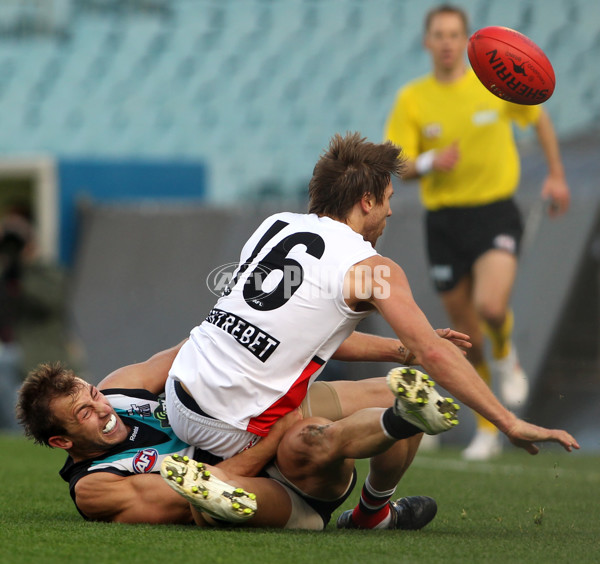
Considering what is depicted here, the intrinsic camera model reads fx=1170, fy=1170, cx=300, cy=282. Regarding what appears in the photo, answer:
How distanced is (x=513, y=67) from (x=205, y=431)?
2.26 m

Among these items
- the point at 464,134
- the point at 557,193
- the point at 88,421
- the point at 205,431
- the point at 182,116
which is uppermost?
the point at 464,134

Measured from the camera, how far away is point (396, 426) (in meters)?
3.35

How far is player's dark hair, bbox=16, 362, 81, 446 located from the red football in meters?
2.34

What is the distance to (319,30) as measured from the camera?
1400 centimetres

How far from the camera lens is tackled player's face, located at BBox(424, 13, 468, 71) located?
6754mm

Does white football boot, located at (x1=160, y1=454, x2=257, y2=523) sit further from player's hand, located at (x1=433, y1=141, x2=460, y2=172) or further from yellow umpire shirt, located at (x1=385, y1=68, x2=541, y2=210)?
yellow umpire shirt, located at (x1=385, y1=68, x2=541, y2=210)

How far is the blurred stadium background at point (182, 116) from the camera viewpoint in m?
10.9

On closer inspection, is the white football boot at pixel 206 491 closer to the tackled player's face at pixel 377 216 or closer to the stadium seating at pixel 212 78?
the tackled player's face at pixel 377 216

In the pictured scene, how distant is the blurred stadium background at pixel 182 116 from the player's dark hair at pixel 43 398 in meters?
6.62

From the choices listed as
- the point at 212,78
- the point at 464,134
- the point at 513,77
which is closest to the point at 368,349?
the point at 513,77

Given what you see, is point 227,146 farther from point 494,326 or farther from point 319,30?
point 494,326

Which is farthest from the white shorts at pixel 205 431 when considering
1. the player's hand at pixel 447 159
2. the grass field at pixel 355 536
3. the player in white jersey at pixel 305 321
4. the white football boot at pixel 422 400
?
the player's hand at pixel 447 159

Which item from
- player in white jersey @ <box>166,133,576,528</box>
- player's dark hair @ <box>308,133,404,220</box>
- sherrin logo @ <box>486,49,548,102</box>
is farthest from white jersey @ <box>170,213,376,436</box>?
sherrin logo @ <box>486,49,548,102</box>

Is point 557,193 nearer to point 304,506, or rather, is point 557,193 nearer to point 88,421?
point 304,506
